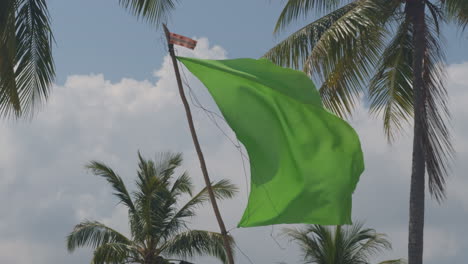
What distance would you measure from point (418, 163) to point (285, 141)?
20.2 ft

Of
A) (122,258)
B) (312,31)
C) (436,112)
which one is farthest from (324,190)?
(122,258)

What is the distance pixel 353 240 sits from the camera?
92.5ft

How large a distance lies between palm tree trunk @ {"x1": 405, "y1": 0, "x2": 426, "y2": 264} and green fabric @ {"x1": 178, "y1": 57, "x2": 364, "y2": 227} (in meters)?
5.43

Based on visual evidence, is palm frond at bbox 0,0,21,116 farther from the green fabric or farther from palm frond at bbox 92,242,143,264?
palm frond at bbox 92,242,143,264

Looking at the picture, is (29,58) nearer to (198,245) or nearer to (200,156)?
(200,156)

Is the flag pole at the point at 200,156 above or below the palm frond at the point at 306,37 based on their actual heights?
below

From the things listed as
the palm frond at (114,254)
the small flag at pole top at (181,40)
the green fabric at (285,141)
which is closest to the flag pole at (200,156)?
the small flag at pole top at (181,40)

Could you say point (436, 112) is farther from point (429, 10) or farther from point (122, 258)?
point (122, 258)

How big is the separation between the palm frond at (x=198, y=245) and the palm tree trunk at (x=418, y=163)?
34.2 ft

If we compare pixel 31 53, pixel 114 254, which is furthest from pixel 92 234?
pixel 31 53

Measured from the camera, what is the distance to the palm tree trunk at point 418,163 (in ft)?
57.7

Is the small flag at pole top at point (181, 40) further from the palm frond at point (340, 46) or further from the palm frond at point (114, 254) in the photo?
the palm frond at point (114, 254)

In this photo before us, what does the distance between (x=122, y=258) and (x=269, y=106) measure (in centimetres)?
1518

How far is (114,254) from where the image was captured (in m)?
26.6
